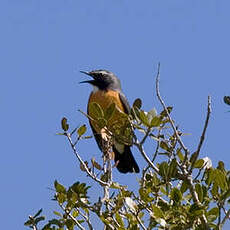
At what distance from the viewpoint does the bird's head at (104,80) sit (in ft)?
28.7

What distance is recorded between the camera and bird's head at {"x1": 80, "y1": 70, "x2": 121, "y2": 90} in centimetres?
873

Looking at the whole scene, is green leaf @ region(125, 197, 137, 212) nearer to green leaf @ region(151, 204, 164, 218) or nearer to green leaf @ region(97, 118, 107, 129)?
green leaf @ region(151, 204, 164, 218)

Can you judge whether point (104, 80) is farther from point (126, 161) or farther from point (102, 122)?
point (102, 122)

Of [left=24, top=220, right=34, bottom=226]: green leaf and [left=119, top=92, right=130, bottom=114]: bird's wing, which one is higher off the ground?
[left=119, top=92, right=130, bottom=114]: bird's wing

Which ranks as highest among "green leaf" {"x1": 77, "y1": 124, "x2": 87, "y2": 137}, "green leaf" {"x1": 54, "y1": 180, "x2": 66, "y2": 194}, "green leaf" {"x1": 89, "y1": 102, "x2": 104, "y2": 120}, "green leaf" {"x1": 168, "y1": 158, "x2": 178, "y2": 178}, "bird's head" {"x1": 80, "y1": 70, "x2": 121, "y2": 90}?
"bird's head" {"x1": 80, "y1": 70, "x2": 121, "y2": 90}

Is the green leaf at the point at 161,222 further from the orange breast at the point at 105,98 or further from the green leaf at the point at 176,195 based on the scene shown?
the orange breast at the point at 105,98

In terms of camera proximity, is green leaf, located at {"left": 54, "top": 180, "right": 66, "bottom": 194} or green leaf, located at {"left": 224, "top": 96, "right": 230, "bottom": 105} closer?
green leaf, located at {"left": 224, "top": 96, "right": 230, "bottom": 105}

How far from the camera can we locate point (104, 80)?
351 inches

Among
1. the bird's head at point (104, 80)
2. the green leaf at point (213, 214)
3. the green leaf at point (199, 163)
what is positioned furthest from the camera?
the bird's head at point (104, 80)

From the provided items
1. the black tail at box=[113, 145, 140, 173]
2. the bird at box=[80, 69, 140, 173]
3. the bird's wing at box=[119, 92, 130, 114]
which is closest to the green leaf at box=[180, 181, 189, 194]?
the bird at box=[80, 69, 140, 173]

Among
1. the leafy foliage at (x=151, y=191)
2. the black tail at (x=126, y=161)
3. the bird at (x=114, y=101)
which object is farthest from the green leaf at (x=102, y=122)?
the black tail at (x=126, y=161)

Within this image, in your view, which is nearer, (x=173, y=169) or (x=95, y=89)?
(x=173, y=169)

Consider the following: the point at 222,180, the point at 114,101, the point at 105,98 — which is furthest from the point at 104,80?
the point at 222,180

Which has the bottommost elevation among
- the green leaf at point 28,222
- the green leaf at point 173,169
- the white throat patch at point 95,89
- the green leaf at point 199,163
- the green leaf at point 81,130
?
the green leaf at point 28,222
